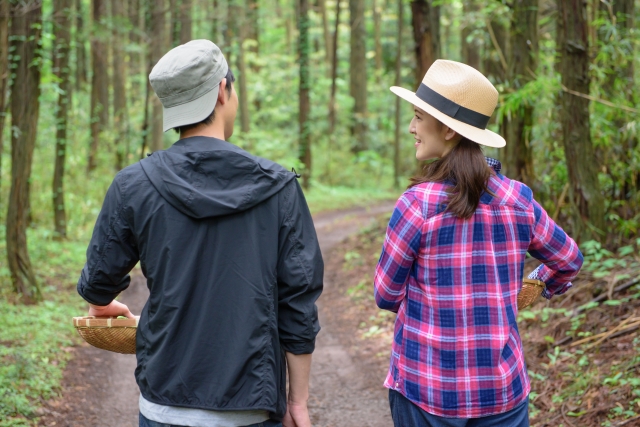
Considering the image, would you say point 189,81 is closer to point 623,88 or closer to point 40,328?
point 40,328

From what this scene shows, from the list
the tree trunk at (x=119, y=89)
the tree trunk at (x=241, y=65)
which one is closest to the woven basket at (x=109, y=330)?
the tree trunk at (x=119, y=89)

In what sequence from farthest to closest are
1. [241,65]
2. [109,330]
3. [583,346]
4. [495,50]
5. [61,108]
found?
[241,65], [61,108], [495,50], [583,346], [109,330]

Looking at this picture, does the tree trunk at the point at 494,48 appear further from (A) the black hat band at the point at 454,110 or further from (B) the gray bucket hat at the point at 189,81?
(B) the gray bucket hat at the point at 189,81

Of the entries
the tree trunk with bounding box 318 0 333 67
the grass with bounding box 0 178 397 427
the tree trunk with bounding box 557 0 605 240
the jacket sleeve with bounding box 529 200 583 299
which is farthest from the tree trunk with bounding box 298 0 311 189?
the jacket sleeve with bounding box 529 200 583 299

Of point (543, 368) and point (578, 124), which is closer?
point (543, 368)

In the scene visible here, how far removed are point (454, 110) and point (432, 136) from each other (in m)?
0.13

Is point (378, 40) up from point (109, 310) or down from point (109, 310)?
down

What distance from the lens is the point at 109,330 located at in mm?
2322

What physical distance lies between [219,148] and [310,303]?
1.96 feet

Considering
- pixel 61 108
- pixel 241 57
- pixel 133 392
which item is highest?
pixel 61 108

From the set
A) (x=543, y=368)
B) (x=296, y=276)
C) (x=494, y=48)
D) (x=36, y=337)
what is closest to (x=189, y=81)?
(x=296, y=276)

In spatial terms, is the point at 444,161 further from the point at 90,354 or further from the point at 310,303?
the point at 90,354

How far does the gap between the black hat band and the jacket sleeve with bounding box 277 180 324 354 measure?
2.23 feet

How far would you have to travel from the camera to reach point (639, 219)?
282 inches
